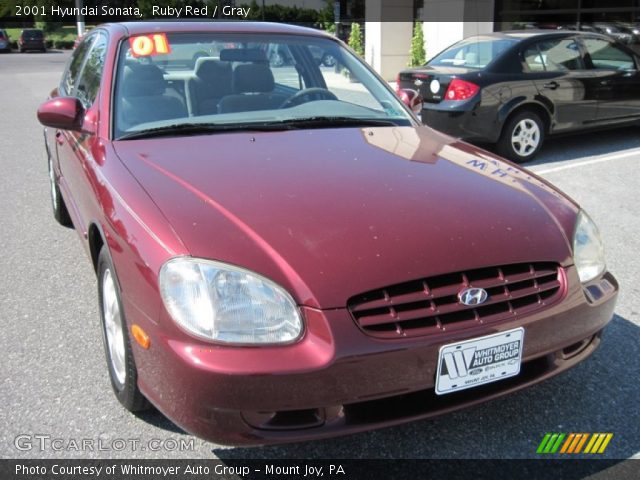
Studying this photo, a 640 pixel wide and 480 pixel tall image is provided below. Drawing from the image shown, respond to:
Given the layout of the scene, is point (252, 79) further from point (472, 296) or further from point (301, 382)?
point (301, 382)

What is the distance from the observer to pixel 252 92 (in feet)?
11.2

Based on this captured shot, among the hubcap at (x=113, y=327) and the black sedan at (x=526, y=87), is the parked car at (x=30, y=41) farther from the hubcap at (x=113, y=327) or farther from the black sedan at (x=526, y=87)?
the hubcap at (x=113, y=327)

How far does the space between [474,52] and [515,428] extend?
242 inches

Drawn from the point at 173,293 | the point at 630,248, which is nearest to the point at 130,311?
the point at 173,293

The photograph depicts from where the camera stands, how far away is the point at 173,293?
2.00m

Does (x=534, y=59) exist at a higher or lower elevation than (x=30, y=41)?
higher

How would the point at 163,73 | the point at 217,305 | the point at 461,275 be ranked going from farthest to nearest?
the point at 163,73, the point at 461,275, the point at 217,305

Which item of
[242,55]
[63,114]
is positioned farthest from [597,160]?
[63,114]

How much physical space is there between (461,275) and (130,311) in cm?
116

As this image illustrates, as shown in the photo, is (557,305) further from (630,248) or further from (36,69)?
(36,69)

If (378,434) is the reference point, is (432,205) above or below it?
above

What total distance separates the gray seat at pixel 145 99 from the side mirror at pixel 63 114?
31cm

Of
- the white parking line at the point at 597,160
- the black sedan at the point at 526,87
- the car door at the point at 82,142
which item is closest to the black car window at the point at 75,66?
the car door at the point at 82,142

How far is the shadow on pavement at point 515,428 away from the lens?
7.96 feet
